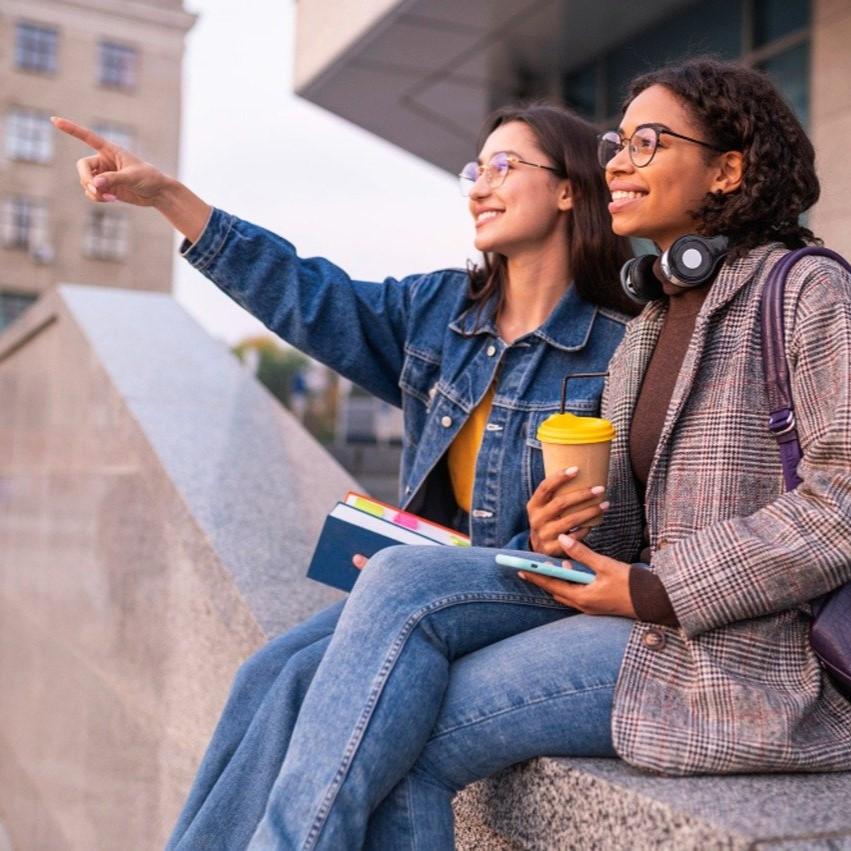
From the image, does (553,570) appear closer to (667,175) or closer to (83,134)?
(667,175)

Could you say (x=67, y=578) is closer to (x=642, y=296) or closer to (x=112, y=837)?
(x=112, y=837)

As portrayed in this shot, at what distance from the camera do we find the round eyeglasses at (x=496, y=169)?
283 cm

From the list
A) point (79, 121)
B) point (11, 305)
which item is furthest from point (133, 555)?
point (79, 121)

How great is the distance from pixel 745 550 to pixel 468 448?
3.61ft

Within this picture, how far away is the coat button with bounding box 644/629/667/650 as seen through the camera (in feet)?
6.02

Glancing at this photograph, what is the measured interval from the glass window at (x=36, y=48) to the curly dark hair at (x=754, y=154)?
43.8 m

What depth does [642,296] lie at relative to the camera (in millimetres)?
2234

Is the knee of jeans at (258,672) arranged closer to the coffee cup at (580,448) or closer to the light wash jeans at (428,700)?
the light wash jeans at (428,700)

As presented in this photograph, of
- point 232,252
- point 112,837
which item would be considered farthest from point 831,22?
point 112,837

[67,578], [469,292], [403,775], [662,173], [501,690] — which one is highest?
[662,173]

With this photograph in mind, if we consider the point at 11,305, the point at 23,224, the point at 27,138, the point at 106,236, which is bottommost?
the point at 11,305

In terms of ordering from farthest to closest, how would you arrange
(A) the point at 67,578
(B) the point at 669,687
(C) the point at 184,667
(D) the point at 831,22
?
(D) the point at 831,22
(A) the point at 67,578
(C) the point at 184,667
(B) the point at 669,687

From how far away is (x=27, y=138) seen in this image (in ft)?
132

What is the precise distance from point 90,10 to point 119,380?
42.3m
